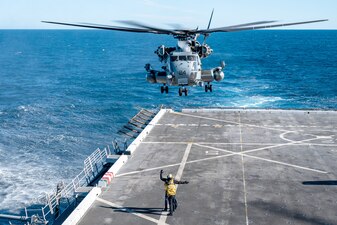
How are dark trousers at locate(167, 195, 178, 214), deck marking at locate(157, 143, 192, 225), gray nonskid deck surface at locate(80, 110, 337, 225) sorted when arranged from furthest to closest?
gray nonskid deck surface at locate(80, 110, 337, 225) < dark trousers at locate(167, 195, 178, 214) < deck marking at locate(157, 143, 192, 225)

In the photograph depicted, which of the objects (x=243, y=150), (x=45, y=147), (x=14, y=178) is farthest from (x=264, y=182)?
(x=45, y=147)

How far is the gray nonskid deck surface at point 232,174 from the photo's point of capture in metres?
20.2

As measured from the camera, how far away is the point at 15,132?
5944 cm

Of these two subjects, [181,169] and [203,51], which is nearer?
[181,169]

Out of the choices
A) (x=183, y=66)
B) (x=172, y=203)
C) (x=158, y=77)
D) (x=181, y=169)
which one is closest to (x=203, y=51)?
(x=183, y=66)

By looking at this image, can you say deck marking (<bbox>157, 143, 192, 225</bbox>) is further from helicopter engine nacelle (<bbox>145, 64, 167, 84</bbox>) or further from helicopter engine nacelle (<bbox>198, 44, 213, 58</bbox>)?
helicopter engine nacelle (<bbox>198, 44, 213, 58</bbox>)

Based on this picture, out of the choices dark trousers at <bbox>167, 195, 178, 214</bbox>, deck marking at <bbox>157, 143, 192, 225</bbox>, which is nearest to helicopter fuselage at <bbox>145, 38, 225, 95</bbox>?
deck marking at <bbox>157, 143, 192, 225</bbox>

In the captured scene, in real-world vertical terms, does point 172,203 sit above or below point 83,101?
above

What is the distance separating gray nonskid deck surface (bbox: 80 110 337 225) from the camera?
66.4 feet

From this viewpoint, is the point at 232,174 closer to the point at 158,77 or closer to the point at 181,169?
the point at 181,169

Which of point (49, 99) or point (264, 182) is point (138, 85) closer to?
point (49, 99)

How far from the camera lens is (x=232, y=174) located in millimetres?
26141

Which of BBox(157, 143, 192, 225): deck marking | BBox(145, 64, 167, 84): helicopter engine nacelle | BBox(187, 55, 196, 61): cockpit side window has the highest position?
BBox(187, 55, 196, 61): cockpit side window

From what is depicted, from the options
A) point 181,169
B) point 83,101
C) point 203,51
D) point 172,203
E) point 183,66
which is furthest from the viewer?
point 83,101
